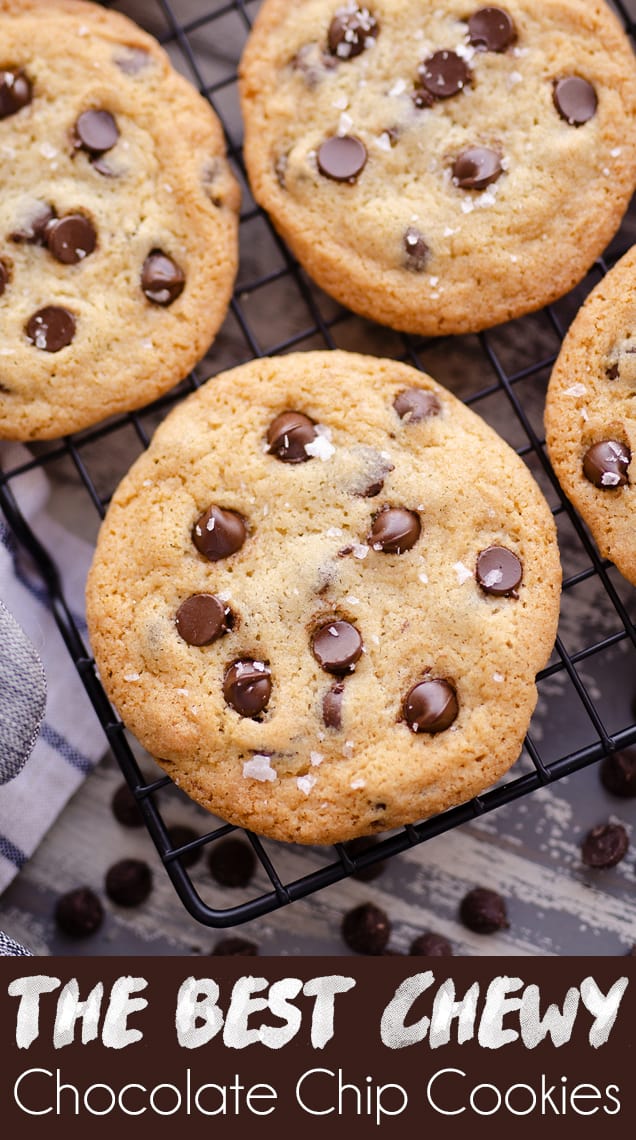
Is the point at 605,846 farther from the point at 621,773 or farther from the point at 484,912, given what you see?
the point at 484,912

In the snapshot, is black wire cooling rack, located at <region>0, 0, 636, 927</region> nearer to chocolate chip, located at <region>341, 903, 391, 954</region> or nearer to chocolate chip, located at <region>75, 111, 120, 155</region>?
chocolate chip, located at <region>341, 903, 391, 954</region>

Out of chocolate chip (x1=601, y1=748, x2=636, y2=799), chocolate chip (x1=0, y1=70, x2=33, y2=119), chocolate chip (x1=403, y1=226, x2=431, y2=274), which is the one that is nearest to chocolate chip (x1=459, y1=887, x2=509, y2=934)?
chocolate chip (x1=601, y1=748, x2=636, y2=799)

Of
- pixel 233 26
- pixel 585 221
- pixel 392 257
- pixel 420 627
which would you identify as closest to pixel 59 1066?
pixel 420 627

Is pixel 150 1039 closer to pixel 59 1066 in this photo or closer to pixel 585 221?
pixel 59 1066

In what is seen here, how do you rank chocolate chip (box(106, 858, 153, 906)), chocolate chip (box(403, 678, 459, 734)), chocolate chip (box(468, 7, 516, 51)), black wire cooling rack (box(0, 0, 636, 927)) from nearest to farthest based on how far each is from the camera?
chocolate chip (box(403, 678, 459, 734))
chocolate chip (box(468, 7, 516, 51))
black wire cooling rack (box(0, 0, 636, 927))
chocolate chip (box(106, 858, 153, 906))

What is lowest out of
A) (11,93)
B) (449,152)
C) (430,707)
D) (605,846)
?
(605,846)

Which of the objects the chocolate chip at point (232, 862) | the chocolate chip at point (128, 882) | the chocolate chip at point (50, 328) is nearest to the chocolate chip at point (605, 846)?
the chocolate chip at point (232, 862)

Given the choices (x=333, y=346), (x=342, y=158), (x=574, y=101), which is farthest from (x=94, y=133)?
(x=574, y=101)
